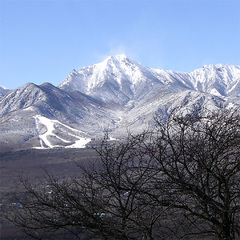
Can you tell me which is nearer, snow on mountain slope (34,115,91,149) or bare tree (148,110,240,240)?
bare tree (148,110,240,240)

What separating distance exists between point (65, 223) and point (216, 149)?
88.7 inches

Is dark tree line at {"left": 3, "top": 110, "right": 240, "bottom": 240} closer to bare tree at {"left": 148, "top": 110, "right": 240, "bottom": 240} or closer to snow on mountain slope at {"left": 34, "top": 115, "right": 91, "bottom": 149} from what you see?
bare tree at {"left": 148, "top": 110, "right": 240, "bottom": 240}

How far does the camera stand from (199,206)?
4.21 m

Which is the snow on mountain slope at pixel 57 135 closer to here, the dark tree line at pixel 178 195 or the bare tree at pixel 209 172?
the dark tree line at pixel 178 195

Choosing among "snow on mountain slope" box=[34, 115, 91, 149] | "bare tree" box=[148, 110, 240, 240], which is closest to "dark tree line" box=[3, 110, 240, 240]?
"bare tree" box=[148, 110, 240, 240]

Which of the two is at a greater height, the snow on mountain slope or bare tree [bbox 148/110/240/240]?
the snow on mountain slope

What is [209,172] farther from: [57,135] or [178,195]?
[57,135]

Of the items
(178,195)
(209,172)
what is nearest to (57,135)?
(178,195)

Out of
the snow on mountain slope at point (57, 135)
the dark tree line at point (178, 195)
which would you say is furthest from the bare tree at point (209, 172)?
the snow on mountain slope at point (57, 135)

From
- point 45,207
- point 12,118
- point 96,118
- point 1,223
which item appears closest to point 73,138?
point 12,118

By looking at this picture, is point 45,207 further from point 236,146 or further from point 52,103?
point 52,103

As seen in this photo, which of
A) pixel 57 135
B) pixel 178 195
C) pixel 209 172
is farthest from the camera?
pixel 57 135

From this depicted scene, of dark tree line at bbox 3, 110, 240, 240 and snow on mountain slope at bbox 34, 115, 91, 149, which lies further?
snow on mountain slope at bbox 34, 115, 91, 149

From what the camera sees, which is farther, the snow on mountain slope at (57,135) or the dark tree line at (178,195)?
the snow on mountain slope at (57,135)
